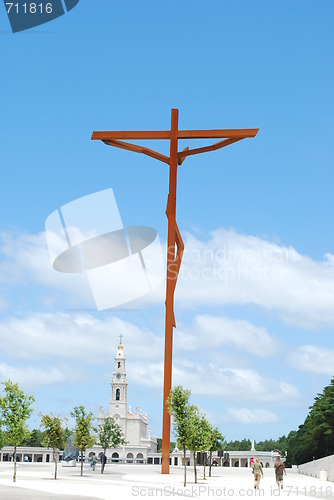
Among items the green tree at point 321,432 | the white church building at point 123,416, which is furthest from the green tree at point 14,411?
the white church building at point 123,416

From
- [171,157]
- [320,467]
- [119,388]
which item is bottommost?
[320,467]

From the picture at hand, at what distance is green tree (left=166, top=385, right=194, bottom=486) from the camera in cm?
3259

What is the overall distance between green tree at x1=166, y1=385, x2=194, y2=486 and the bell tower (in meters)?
132

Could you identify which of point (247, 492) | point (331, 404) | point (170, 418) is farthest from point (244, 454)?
point (247, 492)

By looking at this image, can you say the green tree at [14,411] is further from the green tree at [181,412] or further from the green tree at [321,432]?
the green tree at [321,432]

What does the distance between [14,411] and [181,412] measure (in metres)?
8.65

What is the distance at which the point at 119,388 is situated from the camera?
164250mm

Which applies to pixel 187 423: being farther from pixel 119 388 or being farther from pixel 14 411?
pixel 119 388

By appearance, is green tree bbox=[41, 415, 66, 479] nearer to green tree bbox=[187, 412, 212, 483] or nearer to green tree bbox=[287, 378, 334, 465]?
green tree bbox=[187, 412, 212, 483]

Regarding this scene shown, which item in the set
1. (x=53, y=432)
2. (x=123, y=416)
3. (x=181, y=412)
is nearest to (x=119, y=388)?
(x=123, y=416)

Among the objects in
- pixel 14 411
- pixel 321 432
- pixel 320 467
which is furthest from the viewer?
pixel 321 432

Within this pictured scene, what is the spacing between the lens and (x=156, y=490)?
25.2 metres

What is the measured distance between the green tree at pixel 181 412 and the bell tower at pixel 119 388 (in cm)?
Answer: 13168

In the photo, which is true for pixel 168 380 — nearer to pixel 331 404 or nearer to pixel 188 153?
pixel 188 153
